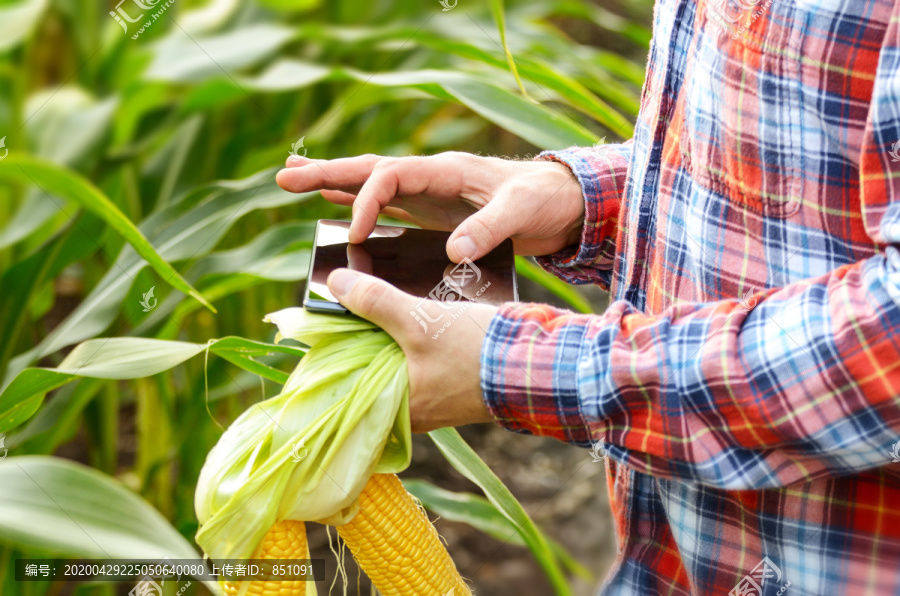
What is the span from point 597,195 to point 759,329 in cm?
25

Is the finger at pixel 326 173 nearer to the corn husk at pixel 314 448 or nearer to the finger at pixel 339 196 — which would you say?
the finger at pixel 339 196

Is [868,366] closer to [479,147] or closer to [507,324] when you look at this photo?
[507,324]

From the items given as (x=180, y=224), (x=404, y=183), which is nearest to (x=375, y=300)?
(x=404, y=183)

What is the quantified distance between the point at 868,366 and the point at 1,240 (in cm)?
81

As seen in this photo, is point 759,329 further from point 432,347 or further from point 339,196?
point 339,196

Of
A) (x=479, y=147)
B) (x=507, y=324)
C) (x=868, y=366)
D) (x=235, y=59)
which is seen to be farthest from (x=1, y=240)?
(x=479, y=147)

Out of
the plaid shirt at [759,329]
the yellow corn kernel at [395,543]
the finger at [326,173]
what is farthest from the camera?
the finger at [326,173]

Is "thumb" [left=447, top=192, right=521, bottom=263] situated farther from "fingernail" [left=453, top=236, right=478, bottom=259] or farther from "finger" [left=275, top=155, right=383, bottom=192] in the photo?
"finger" [left=275, top=155, right=383, bottom=192]

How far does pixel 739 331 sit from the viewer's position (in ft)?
1.21

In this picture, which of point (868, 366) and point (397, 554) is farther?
point (397, 554)

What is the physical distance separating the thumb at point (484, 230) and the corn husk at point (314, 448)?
3.2 inches

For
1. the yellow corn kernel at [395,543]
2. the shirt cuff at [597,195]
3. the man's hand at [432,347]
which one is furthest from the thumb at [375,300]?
the shirt cuff at [597,195]

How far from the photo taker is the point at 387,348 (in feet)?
1.45

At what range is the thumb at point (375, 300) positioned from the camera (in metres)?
0.42
